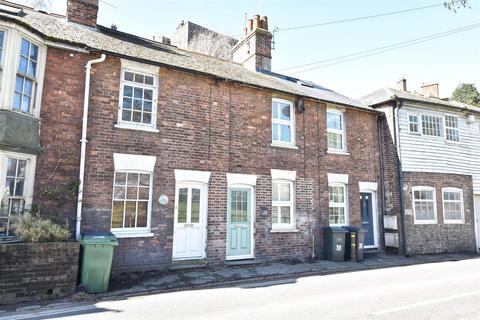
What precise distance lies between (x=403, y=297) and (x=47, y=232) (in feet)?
24.5

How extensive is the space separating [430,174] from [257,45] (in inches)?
380

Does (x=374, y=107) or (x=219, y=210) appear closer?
(x=219, y=210)

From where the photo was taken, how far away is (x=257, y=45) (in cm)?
1553

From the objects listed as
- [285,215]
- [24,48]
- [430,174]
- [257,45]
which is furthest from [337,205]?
[24,48]

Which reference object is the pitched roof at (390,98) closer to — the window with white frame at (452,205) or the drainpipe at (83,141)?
the window with white frame at (452,205)

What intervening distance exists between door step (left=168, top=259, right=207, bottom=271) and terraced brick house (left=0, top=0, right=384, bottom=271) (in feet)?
0.39

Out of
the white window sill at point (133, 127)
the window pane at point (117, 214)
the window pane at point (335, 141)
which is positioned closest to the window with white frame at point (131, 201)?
the window pane at point (117, 214)

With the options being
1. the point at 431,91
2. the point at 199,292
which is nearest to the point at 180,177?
the point at 199,292

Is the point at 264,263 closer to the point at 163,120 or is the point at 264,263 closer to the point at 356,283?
the point at 356,283

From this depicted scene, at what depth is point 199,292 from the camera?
7.55 metres

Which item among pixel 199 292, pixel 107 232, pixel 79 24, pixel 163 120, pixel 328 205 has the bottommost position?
pixel 199 292

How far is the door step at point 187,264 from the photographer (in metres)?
9.36

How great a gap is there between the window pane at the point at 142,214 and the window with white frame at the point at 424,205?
36.4 ft

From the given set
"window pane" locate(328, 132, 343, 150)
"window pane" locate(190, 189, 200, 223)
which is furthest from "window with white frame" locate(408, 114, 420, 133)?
"window pane" locate(190, 189, 200, 223)
